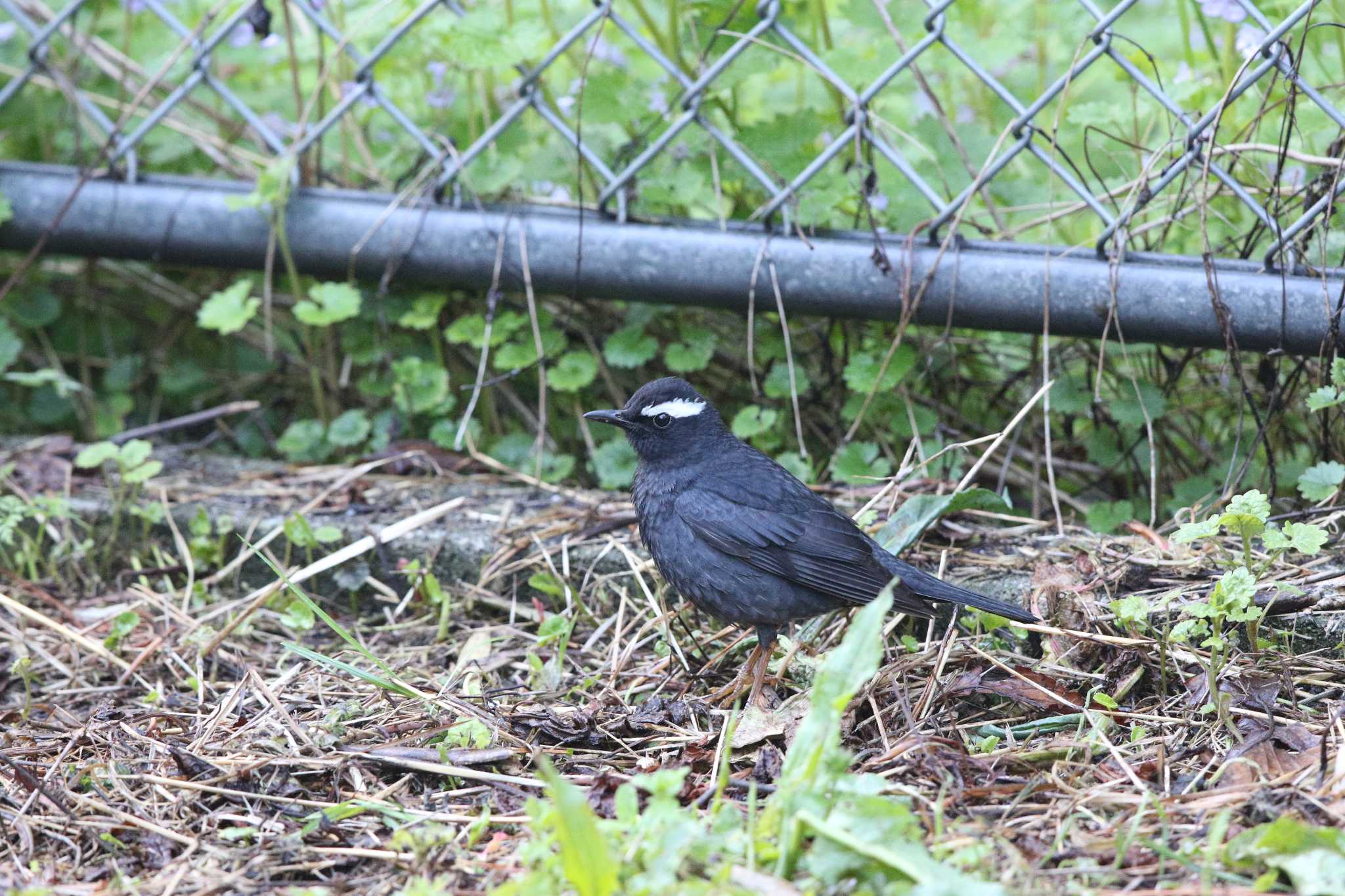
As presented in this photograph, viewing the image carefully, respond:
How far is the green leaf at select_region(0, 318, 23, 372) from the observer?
492 cm

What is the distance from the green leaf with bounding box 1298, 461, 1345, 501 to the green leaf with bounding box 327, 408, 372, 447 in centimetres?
316

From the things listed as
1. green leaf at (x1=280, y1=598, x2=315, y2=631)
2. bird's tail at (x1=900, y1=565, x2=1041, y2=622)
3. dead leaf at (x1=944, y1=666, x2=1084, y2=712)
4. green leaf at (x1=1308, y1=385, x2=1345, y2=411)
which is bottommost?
green leaf at (x1=280, y1=598, x2=315, y2=631)

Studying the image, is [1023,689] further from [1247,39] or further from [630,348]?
[1247,39]

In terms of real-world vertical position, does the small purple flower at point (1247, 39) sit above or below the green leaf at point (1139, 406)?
above

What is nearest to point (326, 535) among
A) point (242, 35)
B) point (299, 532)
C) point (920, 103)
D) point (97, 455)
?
point (299, 532)

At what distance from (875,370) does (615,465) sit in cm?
99

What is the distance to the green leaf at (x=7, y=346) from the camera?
16.1 ft

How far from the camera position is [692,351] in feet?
15.0

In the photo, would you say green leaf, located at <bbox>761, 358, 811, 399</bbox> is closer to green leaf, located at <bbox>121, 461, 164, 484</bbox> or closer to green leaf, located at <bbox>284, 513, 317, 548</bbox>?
green leaf, located at <bbox>284, 513, 317, 548</bbox>

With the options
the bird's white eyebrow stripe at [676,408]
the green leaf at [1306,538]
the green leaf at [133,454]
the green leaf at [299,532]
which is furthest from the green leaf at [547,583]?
the green leaf at [1306,538]

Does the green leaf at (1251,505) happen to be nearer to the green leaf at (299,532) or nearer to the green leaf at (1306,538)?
the green leaf at (1306,538)

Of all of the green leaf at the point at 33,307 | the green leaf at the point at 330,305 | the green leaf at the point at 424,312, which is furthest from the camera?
the green leaf at the point at 33,307

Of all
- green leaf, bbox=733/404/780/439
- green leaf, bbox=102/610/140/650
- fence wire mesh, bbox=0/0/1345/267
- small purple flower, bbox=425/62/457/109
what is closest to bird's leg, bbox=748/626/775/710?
green leaf, bbox=733/404/780/439

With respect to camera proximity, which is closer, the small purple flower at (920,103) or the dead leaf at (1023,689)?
→ the dead leaf at (1023,689)
